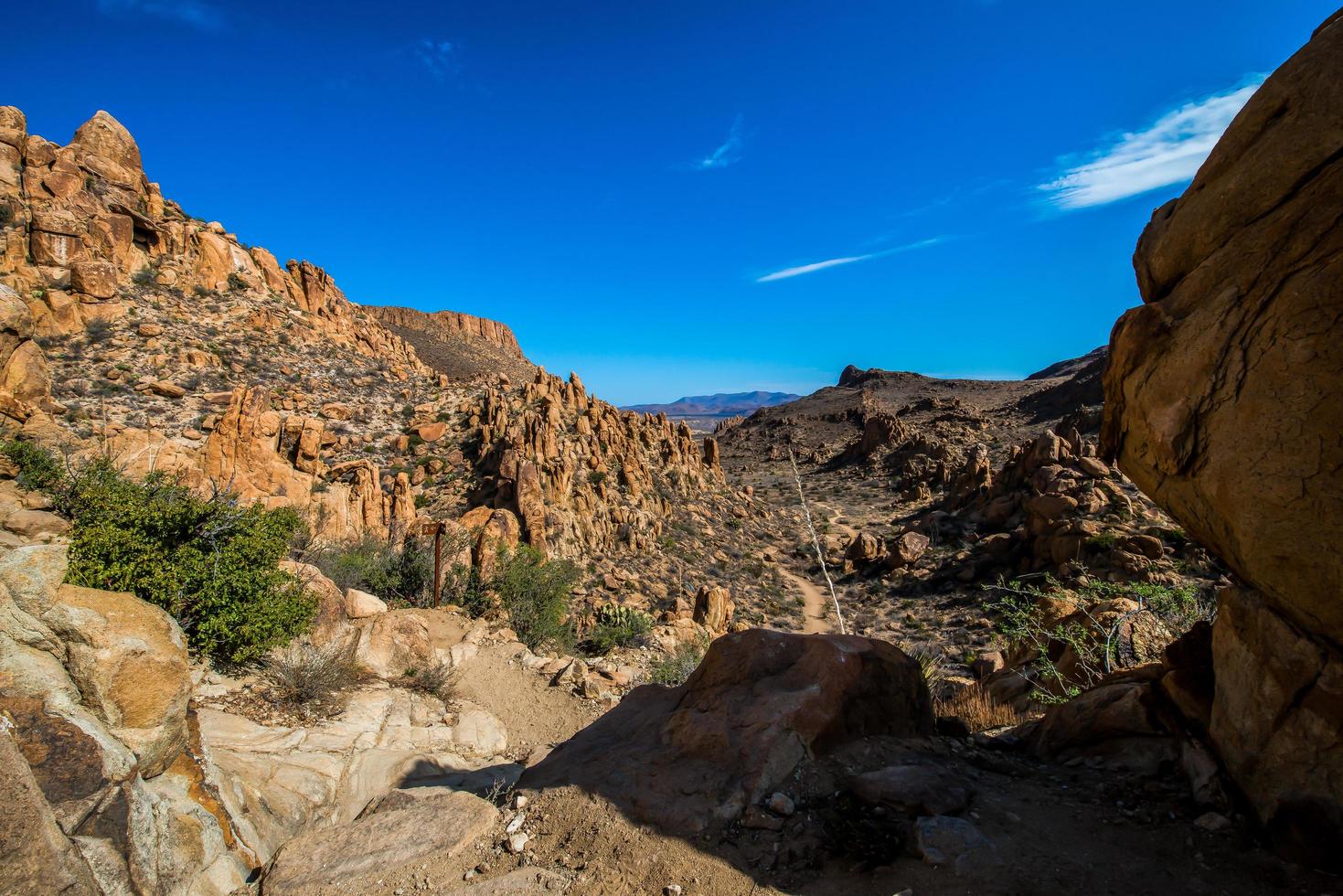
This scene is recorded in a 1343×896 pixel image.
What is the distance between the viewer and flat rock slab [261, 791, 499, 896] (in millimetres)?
3867

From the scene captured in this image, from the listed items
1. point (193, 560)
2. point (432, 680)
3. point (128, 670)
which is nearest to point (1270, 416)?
point (128, 670)

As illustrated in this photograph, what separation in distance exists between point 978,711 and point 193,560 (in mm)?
9603

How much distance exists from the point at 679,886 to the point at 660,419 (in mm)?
35596

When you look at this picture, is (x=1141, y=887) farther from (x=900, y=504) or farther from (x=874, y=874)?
(x=900, y=504)

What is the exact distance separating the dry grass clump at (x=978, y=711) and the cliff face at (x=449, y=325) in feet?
258

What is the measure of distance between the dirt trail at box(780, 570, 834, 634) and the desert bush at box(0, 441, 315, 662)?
739 inches

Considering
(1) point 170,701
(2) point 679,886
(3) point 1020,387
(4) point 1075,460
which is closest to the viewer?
(2) point 679,886

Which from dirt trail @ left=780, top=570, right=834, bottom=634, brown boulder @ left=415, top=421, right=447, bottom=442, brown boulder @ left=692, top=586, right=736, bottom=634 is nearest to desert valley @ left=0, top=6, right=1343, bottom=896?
brown boulder @ left=692, top=586, right=736, bottom=634

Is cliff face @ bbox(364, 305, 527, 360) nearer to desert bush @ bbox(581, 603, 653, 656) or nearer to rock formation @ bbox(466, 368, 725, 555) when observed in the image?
rock formation @ bbox(466, 368, 725, 555)

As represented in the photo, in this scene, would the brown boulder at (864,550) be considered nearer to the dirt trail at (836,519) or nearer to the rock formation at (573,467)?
the dirt trail at (836,519)

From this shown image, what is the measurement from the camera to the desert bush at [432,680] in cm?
892

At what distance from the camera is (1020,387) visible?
74.3m

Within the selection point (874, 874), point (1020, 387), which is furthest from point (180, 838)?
point (1020, 387)

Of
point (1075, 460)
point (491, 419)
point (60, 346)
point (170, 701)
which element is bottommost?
point (170, 701)
